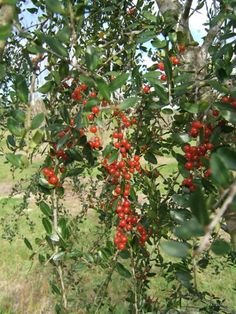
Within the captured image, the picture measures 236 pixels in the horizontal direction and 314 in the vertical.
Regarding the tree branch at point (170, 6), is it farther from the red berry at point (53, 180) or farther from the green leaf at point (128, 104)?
the red berry at point (53, 180)

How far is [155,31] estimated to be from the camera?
1913 millimetres

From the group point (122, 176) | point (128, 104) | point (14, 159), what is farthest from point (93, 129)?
point (14, 159)

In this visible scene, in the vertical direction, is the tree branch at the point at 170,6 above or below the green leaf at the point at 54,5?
above

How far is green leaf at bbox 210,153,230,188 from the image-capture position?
69 cm

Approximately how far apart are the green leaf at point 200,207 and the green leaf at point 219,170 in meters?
0.11

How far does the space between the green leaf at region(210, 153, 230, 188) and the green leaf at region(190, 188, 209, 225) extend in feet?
0.36

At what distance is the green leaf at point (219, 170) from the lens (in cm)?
69

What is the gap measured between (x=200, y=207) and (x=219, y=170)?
13 cm

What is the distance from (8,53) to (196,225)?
348cm

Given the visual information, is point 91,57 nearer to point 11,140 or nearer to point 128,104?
point 128,104

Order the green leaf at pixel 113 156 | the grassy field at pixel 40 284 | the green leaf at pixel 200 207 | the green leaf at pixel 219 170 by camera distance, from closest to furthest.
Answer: the green leaf at pixel 200 207, the green leaf at pixel 219 170, the green leaf at pixel 113 156, the grassy field at pixel 40 284

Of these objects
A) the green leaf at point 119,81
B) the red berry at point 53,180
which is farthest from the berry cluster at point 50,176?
the green leaf at point 119,81

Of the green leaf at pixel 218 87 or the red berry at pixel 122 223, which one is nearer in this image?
the green leaf at pixel 218 87

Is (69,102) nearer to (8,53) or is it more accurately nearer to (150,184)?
(150,184)
